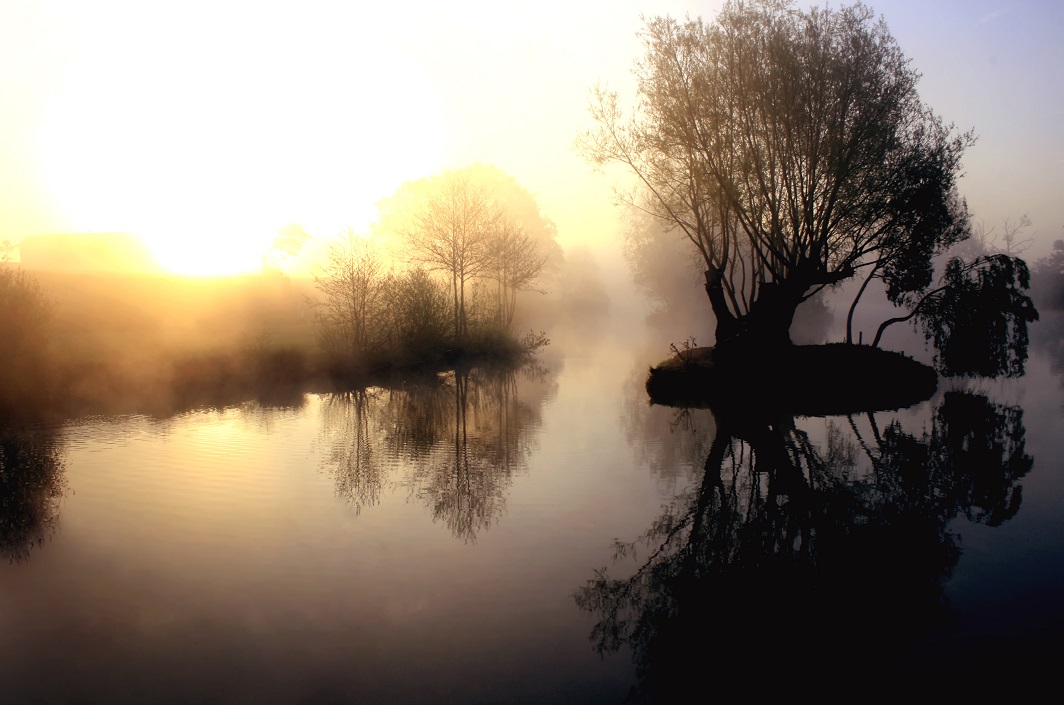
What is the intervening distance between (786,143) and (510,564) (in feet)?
64.3

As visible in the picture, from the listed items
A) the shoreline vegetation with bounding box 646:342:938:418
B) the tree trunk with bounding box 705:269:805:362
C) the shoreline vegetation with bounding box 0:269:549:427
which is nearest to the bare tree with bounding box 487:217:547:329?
the shoreline vegetation with bounding box 0:269:549:427

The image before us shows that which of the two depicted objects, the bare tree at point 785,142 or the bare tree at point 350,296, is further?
the bare tree at point 350,296

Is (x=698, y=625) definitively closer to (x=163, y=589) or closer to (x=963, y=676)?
(x=963, y=676)

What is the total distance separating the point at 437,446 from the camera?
15.3 m

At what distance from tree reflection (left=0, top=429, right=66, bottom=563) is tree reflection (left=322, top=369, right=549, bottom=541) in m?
3.86

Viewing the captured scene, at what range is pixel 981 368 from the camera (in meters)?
Result: 26.8

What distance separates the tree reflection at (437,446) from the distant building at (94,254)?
67821mm

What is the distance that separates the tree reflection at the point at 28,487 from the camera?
8953 millimetres

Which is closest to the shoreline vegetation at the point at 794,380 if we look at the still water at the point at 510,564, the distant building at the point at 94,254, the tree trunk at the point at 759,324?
the tree trunk at the point at 759,324

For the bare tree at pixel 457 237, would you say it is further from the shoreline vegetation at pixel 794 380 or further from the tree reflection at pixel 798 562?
the tree reflection at pixel 798 562

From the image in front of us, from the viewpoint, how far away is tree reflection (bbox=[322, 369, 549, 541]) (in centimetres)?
1098

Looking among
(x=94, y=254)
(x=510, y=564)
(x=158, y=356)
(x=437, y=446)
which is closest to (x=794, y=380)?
(x=437, y=446)

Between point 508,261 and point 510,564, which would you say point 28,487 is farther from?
point 508,261

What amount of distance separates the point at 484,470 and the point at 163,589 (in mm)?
6253
